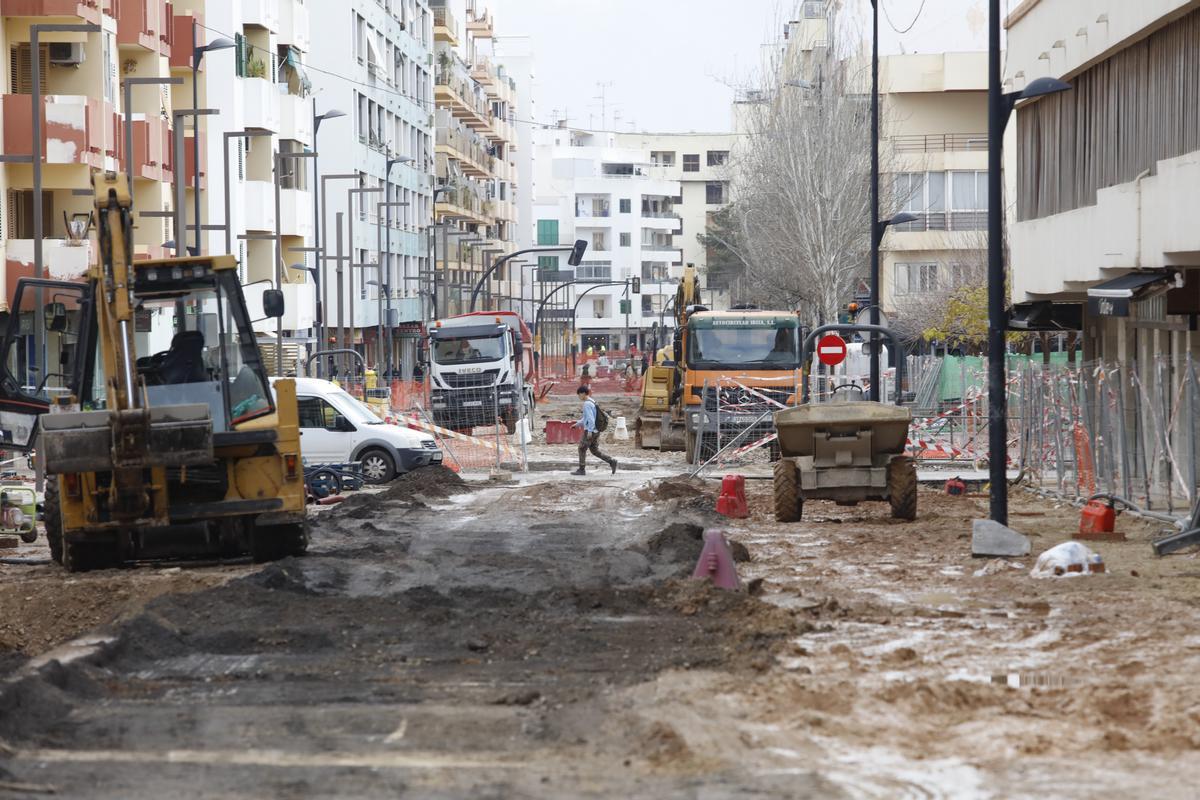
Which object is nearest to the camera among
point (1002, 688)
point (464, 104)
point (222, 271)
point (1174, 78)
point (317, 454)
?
point (1002, 688)

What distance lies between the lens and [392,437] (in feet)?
104

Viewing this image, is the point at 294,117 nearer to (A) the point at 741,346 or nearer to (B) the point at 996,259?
(A) the point at 741,346

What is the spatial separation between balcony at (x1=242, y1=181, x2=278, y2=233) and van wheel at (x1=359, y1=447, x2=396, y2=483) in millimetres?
27101

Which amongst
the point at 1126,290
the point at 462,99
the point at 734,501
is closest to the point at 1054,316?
the point at 1126,290

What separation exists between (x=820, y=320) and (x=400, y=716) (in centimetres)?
6029

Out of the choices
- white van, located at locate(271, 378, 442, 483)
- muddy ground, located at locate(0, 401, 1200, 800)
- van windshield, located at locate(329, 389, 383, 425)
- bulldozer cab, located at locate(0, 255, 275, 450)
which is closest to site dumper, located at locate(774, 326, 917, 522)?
muddy ground, located at locate(0, 401, 1200, 800)

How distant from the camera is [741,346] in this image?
36750 mm

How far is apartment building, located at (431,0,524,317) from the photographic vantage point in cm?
10225

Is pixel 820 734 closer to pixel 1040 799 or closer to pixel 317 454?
pixel 1040 799

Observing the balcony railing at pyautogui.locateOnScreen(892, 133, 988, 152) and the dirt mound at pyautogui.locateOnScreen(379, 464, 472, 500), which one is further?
the balcony railing at pyautogui.locateOnScreen(892, 133, 988, 152)

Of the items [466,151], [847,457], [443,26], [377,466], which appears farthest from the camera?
[466,151]

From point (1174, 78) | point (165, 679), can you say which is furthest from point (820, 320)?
point (165, 679)

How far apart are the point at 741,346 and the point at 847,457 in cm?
1446

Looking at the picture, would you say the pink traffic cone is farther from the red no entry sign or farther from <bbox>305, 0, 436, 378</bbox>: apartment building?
<bbox>305, 0, 436, 378</bbox>: apartment building
